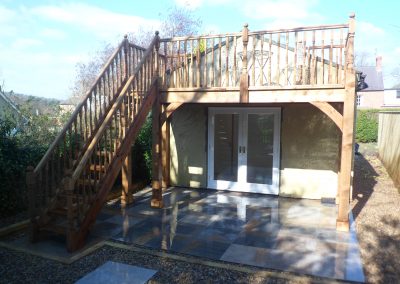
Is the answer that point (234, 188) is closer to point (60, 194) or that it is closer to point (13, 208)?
point (60, 194)

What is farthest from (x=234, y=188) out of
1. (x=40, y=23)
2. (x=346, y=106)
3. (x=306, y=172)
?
(x=40, y=23)

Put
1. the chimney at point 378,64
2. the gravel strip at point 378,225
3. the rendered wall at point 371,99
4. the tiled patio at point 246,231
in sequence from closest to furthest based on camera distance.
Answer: the gravel strip at point 378,225, the tiled patio at point 246,231, the rendered wall at point 371,99, the chimney at point 378,64

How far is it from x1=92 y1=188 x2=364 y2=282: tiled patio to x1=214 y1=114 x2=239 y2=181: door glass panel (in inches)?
33.5

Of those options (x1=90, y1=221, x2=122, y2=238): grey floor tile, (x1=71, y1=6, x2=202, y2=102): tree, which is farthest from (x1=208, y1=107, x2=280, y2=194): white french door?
(x1=71, y1=6, x2=202, y2=102): tree

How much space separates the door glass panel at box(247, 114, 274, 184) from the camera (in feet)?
24.5

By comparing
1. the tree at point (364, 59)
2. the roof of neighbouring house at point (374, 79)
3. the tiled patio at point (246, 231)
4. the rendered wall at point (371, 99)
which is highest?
the tree at point (364, 59)

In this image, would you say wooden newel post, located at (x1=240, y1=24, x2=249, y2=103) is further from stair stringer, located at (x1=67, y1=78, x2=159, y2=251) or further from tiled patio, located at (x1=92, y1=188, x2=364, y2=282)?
tiled patio, located at (x1=92, y1=188, x2=364, y2=282)

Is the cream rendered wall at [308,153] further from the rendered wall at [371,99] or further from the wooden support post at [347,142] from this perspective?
the rendered wall at [371,99]

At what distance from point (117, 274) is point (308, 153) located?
5.06 meters

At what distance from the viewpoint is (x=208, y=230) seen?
514 centimetres

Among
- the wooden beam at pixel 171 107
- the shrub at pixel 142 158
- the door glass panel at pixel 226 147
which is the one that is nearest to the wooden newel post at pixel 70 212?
the wooden beam at pixel 171 107

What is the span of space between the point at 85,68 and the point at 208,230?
20.2m

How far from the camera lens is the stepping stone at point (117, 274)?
3.52 m

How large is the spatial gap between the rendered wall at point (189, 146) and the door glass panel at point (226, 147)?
31cm
